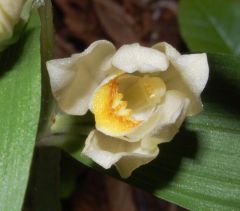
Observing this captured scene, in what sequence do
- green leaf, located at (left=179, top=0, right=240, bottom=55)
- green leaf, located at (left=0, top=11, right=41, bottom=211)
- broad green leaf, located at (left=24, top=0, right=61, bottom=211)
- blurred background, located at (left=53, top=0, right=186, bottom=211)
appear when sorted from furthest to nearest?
1. blurred background, located at (left=53, top=0, right=186, bottom=211)
2. green leaf, located at (left=179, top=0, right=240, bottom=55)
3. broad green leaf, located at (left=24, top=0, right=61, bottom=211)
4. green leaf, located at (left=0, top=11, right=41, bottom=211)

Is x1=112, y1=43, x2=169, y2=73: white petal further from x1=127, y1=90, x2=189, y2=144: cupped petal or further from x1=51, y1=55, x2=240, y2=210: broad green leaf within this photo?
x1=51, y1=55, x2=240, y2=210: broad green leaf

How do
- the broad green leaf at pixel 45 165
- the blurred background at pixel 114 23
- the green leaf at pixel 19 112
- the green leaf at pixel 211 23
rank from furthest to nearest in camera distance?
the blurred background at pixel 114 23 < the green leaf at pixel 211 23 < the broad green leaf at pixel 45 165 < the green leaf at pixel 19 112

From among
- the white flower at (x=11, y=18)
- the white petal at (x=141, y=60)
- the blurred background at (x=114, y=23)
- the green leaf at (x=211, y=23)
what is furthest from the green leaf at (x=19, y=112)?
the blurred background at (x=114, y=23)

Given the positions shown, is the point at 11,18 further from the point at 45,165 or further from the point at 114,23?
the point at 114,23

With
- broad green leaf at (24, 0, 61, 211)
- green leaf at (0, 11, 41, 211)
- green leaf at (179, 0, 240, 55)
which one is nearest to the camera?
green leaf at (0, 11, 41, 211)

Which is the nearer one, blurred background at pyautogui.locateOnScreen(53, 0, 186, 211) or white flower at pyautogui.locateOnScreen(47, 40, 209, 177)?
white flower at pyautogui.locateOnScreen(47, 40, 209, 177)

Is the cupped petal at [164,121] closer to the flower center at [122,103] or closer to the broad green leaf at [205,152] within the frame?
Result: the flower center at [122,103]

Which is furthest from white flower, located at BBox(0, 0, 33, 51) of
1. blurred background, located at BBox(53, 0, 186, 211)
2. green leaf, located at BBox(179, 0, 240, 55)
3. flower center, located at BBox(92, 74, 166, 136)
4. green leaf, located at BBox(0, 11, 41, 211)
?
blurred background, located at BBox(53, 0, 186, 211)

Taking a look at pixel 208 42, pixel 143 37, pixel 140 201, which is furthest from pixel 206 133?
pixel 143 37

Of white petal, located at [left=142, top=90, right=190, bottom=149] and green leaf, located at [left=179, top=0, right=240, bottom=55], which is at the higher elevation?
white petal, located at [left=142, top=90, right=190, bottom=149]
